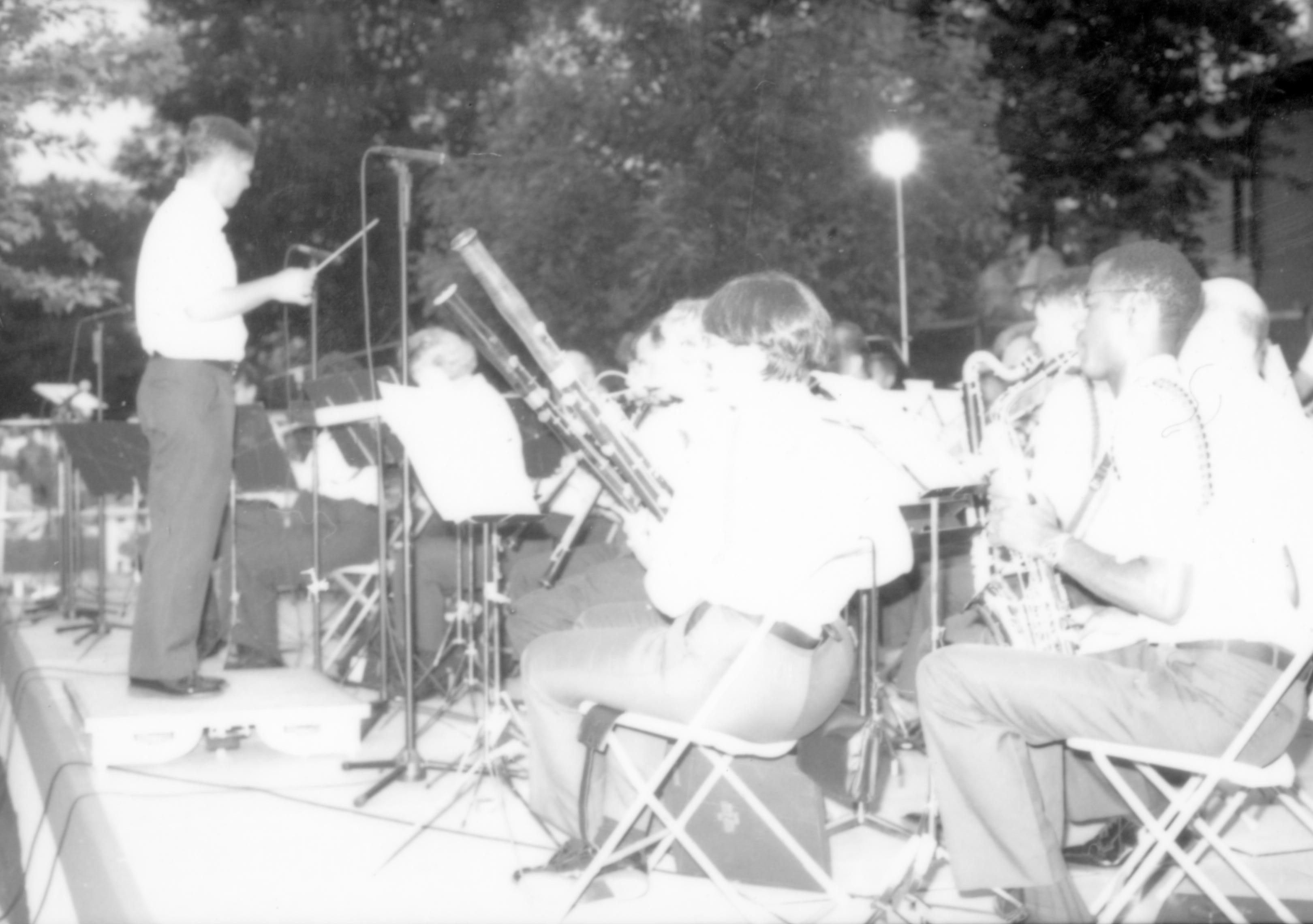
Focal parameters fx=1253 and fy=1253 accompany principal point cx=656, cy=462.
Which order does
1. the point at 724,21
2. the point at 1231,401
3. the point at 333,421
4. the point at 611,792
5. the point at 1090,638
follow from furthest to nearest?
the point at 724,21 < the point at 333,421 < the point at 611,792 < the point at 1090,638 < the point at 1231,401

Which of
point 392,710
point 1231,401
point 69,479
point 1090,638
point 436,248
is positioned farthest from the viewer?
point 436,248

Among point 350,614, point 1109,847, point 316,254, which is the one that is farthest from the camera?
point 350,614

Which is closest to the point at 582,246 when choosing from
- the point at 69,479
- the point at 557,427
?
the point at 69,479

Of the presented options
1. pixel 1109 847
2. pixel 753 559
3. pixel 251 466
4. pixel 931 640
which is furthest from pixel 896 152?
pixel 753 559

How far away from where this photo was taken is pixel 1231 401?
89.9 inches

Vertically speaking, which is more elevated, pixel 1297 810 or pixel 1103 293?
pixel 1103 293

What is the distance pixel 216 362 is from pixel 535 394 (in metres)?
1.12

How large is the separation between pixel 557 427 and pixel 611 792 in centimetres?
120

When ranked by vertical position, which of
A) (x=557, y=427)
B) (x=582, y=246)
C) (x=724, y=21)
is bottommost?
(x=557, y=427)

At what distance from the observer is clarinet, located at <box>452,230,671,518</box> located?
10.5 ft

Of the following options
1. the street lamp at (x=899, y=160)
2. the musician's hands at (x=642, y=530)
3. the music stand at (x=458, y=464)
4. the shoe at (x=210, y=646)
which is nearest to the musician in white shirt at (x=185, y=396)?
the music stand at (x=458, y=464)

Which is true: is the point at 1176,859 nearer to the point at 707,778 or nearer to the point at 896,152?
the point at 707,778

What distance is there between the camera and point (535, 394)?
3543mm

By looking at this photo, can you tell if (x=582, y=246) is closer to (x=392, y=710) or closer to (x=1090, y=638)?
(x=392, y=710)
